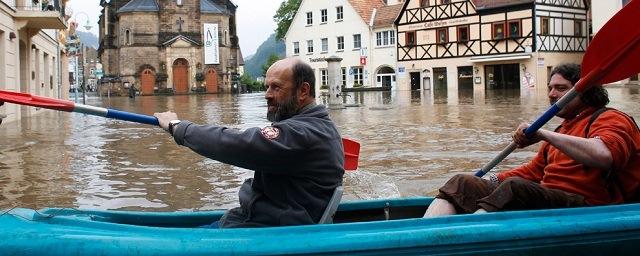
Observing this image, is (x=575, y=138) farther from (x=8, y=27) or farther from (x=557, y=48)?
(x=557, y=48)

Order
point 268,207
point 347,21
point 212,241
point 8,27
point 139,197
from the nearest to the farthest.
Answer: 1. point 212,241
2. point 268,207
3. point 139,197
4. point 8,27
5. point 347,21

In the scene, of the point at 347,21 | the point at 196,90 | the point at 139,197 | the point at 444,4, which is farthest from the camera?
the point at 196,90

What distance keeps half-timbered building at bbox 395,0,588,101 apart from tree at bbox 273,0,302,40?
22.4m

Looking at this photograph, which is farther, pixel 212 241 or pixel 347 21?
pixel 347 21

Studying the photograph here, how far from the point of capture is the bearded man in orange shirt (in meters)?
3.24

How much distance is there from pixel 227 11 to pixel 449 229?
69840 mm

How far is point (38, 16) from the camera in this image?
20078 millimetres

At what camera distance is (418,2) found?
4747 centimetres

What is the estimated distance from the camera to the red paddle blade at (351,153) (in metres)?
4.51

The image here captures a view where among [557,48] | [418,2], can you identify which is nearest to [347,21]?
[418,2]

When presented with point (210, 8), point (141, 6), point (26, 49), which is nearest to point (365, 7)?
point (210, 8)

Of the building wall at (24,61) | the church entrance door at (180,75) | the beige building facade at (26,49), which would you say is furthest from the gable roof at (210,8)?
the beige building facade at (26,49)

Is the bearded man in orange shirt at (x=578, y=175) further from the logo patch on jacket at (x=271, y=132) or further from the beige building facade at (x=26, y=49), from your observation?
the beige building facade at (x=26, y=49)

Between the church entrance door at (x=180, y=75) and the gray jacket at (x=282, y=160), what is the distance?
2575 inches
